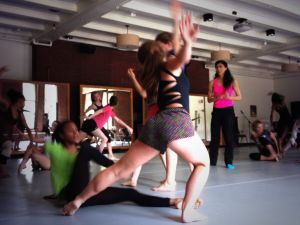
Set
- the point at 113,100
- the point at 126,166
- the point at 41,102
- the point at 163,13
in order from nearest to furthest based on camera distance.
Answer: the point at 126,166
the point at 113,100
the point at 163,13
the point at 41,102

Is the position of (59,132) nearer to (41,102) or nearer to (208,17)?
(208,17)

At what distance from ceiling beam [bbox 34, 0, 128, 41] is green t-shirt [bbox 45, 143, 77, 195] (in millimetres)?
3754

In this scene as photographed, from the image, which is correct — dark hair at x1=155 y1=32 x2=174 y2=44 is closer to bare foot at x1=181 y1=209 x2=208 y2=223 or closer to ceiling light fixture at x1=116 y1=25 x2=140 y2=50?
bare foot at x1=181 y1=209 x2=208 y2=223

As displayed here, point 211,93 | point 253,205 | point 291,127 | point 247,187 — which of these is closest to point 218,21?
point 291,127

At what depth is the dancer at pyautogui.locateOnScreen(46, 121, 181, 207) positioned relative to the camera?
2.11 metres

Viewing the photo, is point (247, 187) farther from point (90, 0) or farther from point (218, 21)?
point (218, 21)

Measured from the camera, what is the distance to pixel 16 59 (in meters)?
7.64

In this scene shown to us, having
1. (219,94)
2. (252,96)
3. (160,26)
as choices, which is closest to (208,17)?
(160,26)

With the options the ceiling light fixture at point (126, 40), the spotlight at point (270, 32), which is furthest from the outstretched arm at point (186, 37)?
the spotlight at point (270, 32)

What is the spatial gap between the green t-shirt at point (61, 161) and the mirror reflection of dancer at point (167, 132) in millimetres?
404

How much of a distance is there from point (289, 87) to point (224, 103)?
31.7 feet

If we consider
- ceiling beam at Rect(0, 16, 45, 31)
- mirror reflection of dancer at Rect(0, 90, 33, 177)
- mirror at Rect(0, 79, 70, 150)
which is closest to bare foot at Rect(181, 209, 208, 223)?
mirror reflection of dancer at Rect(0, 90, 33, 177)

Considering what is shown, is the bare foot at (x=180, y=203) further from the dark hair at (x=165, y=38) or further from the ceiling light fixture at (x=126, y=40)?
the ceiling light fixture at (x=126, y=40)

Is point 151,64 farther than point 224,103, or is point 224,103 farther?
point 224,103
